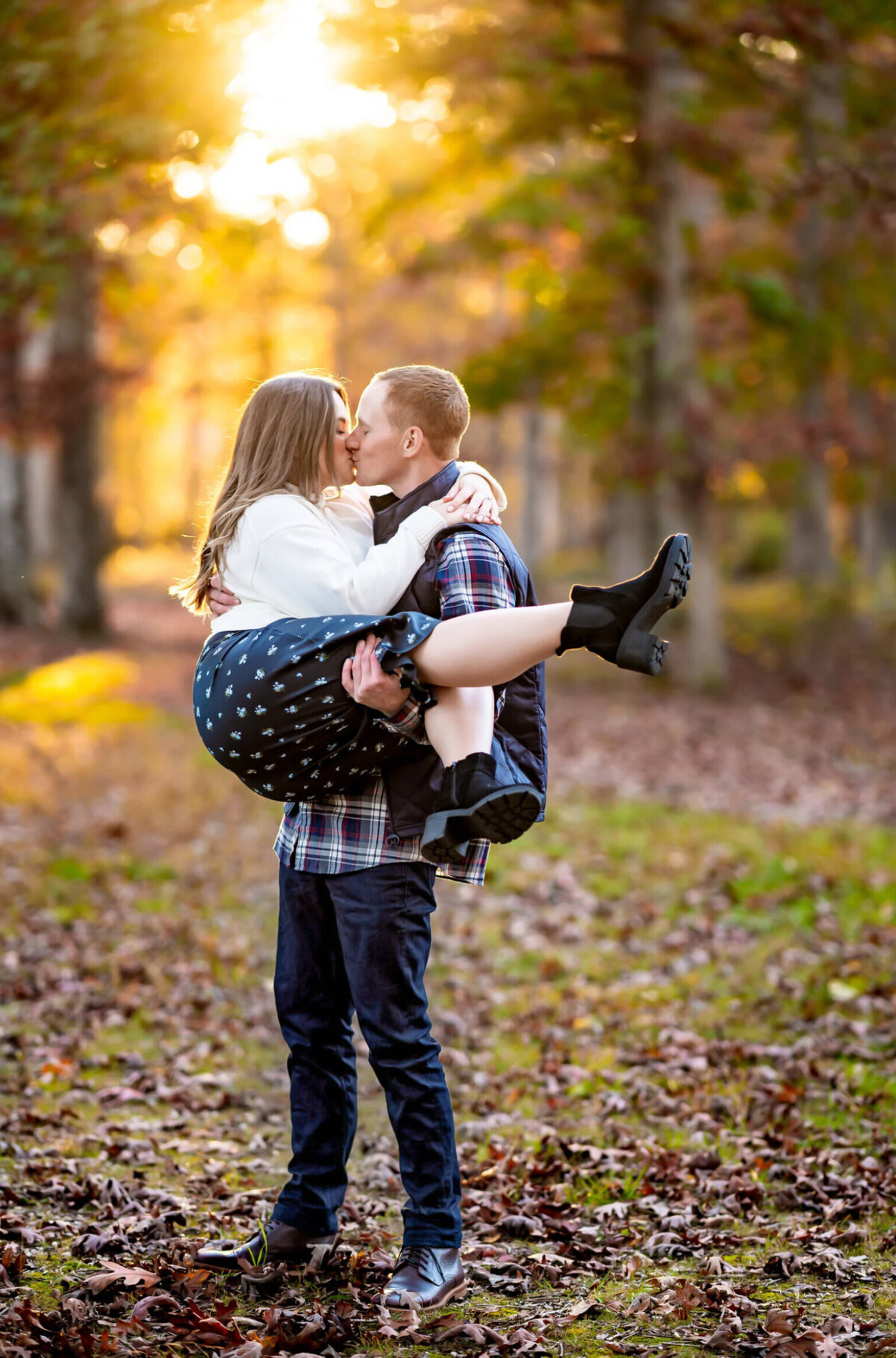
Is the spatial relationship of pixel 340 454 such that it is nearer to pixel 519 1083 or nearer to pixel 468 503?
pixel 468 503

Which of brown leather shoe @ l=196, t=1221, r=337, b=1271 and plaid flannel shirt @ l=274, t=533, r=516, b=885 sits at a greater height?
plaid flannel shirt @ l=274, t=533, r=516, b=885

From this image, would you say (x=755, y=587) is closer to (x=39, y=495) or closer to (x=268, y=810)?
(x=268, y=810)

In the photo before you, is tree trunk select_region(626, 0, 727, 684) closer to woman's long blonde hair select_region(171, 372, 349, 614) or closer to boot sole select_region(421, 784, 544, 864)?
woman's long blonde hair select_region(171, 372, 349, 614)

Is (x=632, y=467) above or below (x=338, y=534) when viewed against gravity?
above

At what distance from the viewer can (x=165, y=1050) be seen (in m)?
5.77

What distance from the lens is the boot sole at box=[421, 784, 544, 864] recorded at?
3.20m

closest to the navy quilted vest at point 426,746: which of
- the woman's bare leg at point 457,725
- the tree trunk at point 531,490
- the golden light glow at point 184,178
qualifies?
the woman's bare leg at point 457,725

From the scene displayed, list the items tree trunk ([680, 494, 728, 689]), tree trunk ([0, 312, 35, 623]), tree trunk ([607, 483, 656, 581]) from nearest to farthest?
tree trunk ([680, 494, 728, 689]), tree trunk ([0, 312, 35, 623]), tree trunk ([607, 483, 656, 581])

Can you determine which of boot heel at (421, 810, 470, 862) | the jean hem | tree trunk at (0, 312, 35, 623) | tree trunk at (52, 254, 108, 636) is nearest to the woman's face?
boot heel at (421, 810, 470, 862)

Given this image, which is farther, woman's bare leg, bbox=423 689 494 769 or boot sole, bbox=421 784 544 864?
woman's bare leg, bbox=423 689 494 769

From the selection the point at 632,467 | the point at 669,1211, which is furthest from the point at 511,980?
the point at 632,467

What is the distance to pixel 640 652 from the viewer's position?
3291 mm

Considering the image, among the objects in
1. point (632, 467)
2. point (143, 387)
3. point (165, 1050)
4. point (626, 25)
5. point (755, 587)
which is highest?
point (626, 25)

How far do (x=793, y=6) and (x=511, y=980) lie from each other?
6479mm
